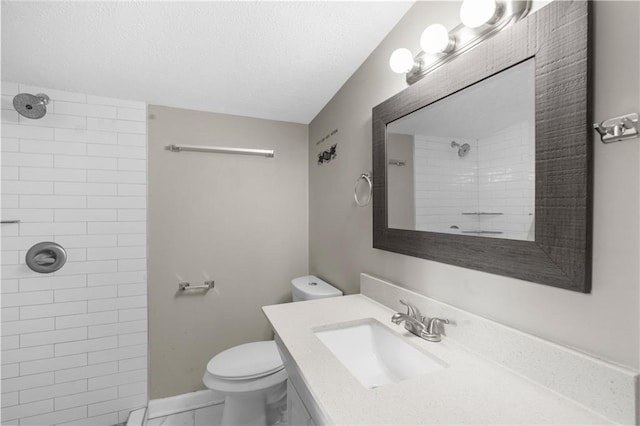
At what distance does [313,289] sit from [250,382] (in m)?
0.61

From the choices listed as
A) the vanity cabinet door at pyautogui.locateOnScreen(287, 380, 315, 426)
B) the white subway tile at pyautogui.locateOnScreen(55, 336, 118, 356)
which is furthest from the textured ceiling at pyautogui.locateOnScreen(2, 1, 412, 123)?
the white subway tile at pyautogui.locateOnScreen(55, 336, 118, 356)

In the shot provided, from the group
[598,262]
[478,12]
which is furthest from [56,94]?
[598,262]

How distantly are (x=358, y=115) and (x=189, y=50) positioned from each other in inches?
36.0

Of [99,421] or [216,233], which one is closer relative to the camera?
[99,421]

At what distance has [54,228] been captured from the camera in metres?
1.67

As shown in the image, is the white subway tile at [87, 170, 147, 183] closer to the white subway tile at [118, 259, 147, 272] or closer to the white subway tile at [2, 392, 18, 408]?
the white subway tile at [118, 259, 147, 272]

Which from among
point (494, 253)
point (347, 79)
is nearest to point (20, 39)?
point (347, 79)

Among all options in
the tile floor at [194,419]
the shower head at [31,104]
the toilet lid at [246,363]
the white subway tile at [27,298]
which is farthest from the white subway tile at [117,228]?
the tile floor at [194,419]

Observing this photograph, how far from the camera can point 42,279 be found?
1.65m

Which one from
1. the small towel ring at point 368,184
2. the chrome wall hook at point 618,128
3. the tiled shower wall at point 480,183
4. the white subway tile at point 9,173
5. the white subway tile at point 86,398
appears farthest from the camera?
the white subway tile at point 86,398

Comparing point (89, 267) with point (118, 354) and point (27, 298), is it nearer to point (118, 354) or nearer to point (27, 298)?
point (27, 298)

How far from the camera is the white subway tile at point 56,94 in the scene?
64.0 inches

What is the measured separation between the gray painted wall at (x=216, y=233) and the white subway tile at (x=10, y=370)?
2.22ft

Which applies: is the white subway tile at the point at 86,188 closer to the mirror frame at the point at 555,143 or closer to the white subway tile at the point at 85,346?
the white subway tile at the point at 85,346
